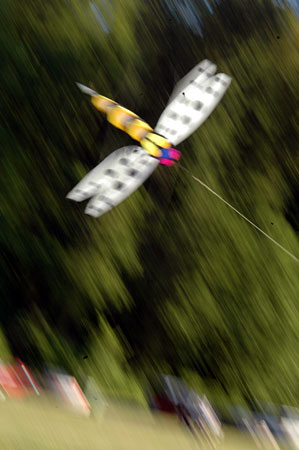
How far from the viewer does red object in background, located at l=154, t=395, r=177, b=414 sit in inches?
85.0

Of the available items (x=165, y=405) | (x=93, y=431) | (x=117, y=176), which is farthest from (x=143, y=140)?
(x=93, y=431)

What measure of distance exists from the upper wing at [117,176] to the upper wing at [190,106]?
0.62 feet

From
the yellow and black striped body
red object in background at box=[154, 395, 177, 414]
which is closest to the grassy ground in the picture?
red object in background at box=[154, 395, 177, 414]

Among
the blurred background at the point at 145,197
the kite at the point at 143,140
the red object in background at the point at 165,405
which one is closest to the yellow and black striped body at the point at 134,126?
the kite at the point at 143,140

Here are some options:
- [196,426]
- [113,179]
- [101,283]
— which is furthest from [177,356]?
[113,179]

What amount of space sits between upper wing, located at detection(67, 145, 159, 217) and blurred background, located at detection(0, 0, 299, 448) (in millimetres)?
92

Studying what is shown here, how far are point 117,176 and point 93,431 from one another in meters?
1.44

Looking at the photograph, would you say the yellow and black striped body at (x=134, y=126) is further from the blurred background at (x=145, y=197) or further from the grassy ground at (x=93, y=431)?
the grassy ground at (x=93, y=431)

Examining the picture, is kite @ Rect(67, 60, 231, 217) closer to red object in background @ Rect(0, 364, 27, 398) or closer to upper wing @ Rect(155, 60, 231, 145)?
upper wing @ Rect(155, 60, 231, 145)

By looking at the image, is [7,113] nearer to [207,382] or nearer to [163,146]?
[163,146]

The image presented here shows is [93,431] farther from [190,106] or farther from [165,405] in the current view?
[190,106]

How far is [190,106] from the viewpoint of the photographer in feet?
6.79

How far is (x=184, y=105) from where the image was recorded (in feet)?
6.79

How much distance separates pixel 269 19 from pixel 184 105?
0.79m
